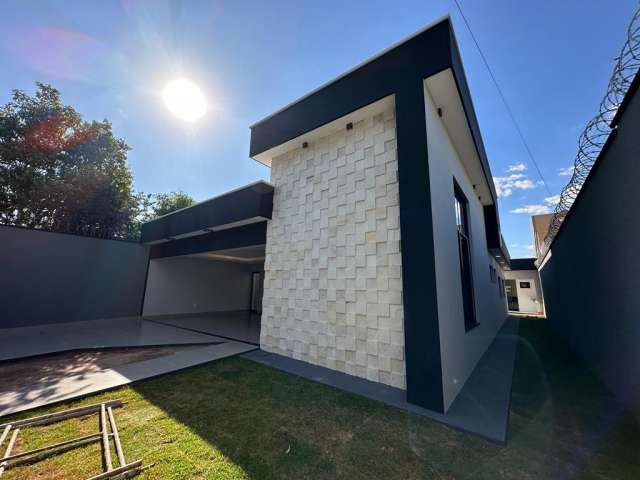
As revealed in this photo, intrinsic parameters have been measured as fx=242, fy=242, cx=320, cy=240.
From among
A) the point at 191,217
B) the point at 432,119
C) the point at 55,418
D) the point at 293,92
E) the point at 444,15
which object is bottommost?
the point at 55,418

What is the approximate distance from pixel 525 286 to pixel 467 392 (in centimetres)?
1920

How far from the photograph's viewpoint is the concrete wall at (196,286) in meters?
9.52

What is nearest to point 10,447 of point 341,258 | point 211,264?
point 341,258

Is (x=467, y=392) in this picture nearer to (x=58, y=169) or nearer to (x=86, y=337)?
(x=86, y=337)

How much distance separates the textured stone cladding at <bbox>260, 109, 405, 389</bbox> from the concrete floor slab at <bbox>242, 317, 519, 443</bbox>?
0.59 ft

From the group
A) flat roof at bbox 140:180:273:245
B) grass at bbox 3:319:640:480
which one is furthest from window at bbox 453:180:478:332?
flat roof at bbox 140:180:273:245

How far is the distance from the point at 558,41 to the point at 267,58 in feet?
17.2

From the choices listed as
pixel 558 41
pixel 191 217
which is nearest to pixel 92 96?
pixel 191 217

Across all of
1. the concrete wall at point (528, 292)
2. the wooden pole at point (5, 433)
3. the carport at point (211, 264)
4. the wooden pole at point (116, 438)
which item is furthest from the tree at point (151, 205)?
the concrete wall at point (528, 292)

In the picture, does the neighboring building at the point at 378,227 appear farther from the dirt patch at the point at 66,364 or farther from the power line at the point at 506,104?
the dirt patch at the point at 66,364

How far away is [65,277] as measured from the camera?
297 inches

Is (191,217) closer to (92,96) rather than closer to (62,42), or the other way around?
(92,96)

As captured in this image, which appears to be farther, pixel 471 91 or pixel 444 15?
pixel 471 91

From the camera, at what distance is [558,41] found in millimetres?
4129
